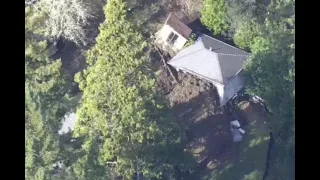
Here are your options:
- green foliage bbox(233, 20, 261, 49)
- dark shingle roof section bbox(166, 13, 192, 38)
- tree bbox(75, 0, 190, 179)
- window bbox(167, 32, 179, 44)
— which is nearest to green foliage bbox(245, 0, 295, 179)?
green foliage bbox(233, 20, 261, 49)

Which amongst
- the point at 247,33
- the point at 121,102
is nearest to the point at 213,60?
the point at 247,33

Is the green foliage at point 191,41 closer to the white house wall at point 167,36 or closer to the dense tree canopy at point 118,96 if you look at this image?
the white house wall at point 167,36

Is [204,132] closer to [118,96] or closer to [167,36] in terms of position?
[167,36]
